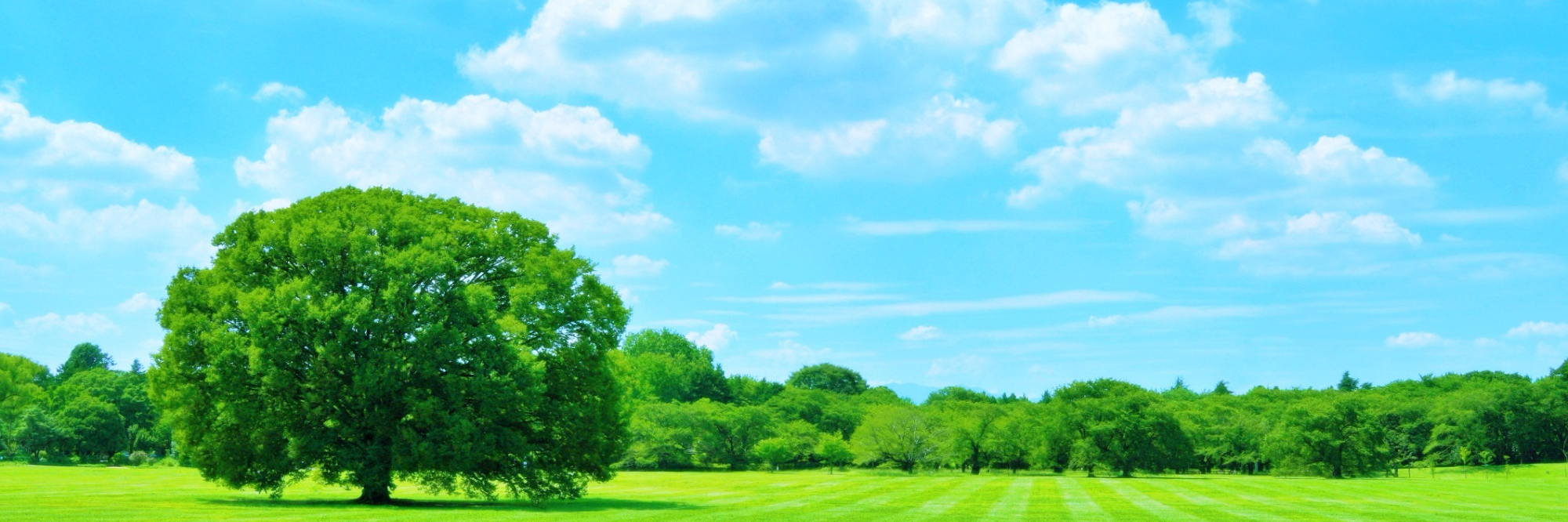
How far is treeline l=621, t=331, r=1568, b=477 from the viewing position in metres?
107

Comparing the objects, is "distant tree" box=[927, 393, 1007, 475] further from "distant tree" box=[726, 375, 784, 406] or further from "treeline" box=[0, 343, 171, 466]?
"treeline" box=[0, 343, 171, 466]

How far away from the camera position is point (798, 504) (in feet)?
144

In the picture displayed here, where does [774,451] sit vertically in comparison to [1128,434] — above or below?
below

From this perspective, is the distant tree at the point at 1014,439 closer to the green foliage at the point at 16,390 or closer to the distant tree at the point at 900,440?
the distant tree at the point at 900,440

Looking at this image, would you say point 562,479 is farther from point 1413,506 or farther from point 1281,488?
point 1281,488

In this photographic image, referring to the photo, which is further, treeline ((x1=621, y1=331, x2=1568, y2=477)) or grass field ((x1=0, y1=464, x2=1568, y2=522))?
treeline ((x1=621, y1=331, x2=1568, y2=477))

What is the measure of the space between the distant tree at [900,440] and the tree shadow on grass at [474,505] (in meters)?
75.1

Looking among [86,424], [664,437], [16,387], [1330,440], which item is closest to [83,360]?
[16,387]

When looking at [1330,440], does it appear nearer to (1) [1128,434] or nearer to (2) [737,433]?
(1) [1128,434]

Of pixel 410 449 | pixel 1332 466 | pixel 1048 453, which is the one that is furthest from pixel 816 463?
pixel 410 449

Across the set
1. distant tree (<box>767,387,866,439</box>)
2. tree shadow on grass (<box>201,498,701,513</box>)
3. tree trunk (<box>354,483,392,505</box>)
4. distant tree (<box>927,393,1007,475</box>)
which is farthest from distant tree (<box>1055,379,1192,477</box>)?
tree trunk (<box>354,483,392,505</box>)

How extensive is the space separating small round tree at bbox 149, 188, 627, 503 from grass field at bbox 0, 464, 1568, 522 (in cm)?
174

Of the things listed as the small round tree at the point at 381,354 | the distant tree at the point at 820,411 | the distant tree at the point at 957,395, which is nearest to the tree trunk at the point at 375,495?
the small round tree at the point at 381,354

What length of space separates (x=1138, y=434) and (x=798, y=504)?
2881 inches
